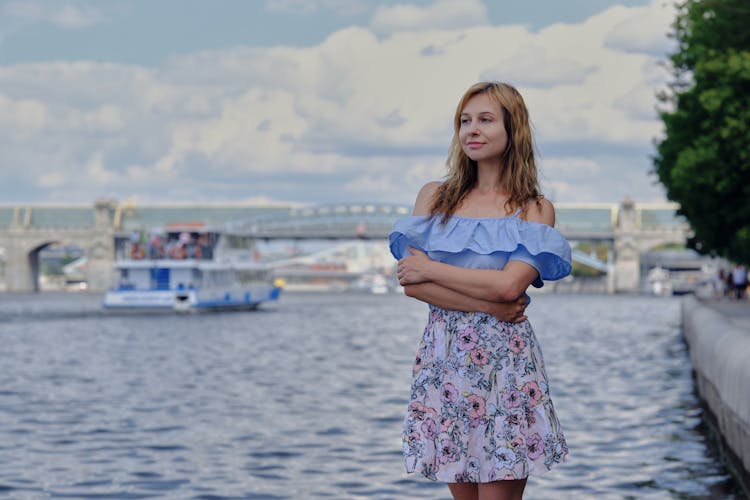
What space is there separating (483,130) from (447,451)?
1.09 meters

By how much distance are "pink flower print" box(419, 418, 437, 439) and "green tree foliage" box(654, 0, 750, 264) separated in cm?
2645

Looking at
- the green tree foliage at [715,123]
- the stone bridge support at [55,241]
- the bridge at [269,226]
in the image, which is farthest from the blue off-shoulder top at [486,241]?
the stone bridge support at [55,241]

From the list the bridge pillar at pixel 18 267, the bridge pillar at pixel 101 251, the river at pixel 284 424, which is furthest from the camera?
the bridge pillar at pixel 101 251

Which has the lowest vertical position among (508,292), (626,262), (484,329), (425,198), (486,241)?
(626,262)

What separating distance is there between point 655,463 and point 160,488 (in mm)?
4353

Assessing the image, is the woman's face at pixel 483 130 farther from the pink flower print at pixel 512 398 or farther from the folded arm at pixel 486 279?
the pink flower print at pixel 512 398

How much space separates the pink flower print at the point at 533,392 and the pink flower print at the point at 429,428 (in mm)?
324

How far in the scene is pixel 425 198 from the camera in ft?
16.1

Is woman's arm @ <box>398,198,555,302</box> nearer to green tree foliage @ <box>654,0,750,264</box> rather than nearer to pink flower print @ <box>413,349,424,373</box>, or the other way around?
pink flower print @ <box>413,349,424,373</box>

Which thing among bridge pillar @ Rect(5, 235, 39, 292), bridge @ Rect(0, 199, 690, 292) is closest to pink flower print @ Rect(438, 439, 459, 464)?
bridge @ Rect(0, 199, 690, 292)

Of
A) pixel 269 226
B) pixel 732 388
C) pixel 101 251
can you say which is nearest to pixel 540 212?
pixel 732 388

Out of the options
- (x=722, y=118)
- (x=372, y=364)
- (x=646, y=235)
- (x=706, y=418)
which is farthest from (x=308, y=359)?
(x=646, y=235)

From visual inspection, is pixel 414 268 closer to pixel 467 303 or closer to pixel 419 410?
pixel 467 303

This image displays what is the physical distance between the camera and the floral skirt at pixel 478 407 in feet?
15.5
